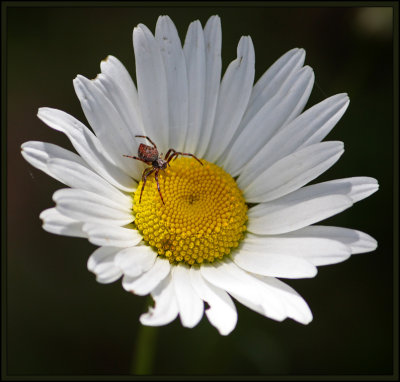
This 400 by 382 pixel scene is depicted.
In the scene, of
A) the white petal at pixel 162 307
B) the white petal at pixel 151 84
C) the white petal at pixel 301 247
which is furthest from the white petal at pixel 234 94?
the white petal at pixel 162 307

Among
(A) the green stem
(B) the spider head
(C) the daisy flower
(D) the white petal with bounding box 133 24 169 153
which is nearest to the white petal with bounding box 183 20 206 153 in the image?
→ (C) the daisy flower

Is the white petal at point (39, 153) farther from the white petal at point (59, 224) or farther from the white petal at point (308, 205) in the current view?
the white petal at point (308, 205)

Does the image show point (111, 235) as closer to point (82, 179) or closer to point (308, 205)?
point (82, 179)

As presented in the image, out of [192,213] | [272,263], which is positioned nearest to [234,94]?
[192,213]

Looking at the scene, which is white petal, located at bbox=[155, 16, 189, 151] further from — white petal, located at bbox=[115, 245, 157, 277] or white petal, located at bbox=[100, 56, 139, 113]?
white petal, located at bbox=[115, 245, 157, 277]

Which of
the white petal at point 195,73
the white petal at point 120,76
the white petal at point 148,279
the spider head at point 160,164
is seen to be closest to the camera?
the white petal at point 148,279
